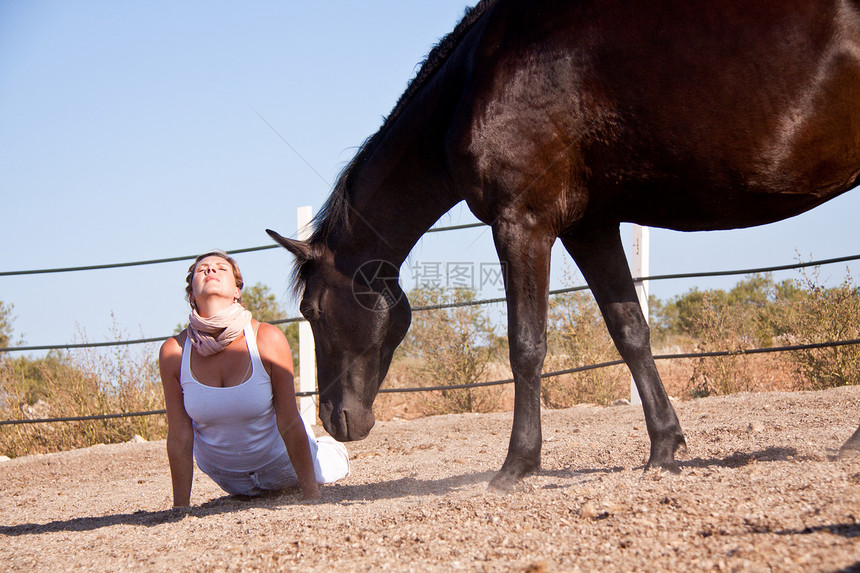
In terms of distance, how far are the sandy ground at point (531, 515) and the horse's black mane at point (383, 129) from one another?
4.79 ft

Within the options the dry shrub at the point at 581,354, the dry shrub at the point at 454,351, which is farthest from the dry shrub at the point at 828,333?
the dry shrub at the point at 454,351

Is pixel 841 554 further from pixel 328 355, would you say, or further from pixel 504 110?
pixel 328 355

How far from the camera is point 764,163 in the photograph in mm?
2604

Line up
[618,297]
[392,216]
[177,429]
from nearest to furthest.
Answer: [177,429], [618,297], [392,216]

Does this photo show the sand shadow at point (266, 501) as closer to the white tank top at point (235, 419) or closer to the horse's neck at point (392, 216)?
the white tank top at point (235, 419)

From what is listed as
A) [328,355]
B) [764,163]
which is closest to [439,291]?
[328,355]

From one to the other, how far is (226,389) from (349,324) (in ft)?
2.61

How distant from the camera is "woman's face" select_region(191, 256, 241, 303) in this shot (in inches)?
119

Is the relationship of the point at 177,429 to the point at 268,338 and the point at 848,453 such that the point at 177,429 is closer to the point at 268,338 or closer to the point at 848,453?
the point at 268,338

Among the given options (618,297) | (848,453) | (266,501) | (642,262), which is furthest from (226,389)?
(642,262)

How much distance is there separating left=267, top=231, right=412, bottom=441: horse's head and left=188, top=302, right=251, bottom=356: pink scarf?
25.8 inches

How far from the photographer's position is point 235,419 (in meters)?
3.12

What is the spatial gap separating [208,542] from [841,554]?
1.92m

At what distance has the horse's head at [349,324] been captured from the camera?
3.63m
